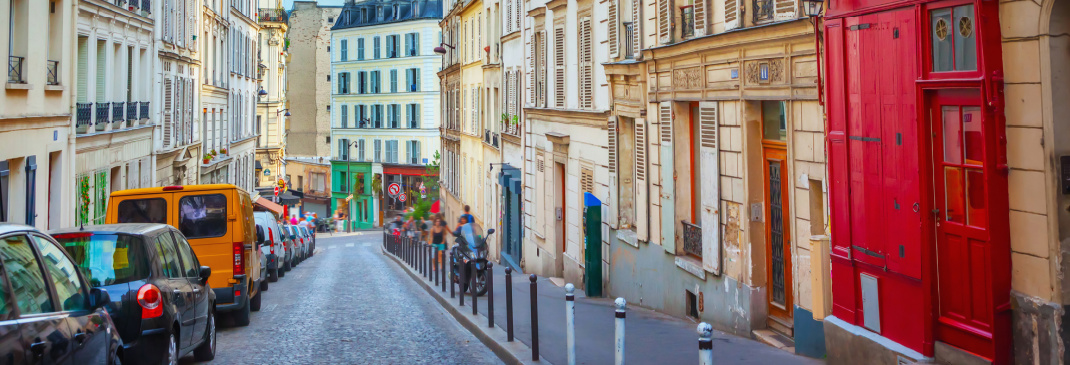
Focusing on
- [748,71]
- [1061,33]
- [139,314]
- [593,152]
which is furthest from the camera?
[593,152]

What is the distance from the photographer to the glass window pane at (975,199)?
21.6ft

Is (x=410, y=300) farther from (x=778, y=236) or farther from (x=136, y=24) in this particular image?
(x=136, y=24)

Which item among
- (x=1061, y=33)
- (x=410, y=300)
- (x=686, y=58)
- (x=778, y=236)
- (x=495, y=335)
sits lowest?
(x=410, y=300)

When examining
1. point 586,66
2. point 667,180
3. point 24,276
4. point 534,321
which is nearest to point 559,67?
point 586,66

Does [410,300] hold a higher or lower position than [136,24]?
lower

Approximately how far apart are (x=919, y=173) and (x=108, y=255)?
648 cm

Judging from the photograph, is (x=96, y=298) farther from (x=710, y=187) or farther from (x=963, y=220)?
(x=710, y=187)

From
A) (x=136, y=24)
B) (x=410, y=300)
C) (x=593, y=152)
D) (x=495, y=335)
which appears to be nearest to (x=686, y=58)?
(x=495, y=335)

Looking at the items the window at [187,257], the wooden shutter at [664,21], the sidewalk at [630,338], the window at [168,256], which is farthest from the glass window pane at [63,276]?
the wooden shutter at [664,21]

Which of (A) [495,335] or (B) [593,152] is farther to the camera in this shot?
(B) [593,152]

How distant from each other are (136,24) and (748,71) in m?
19.0

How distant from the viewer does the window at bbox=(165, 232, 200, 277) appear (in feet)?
33.4

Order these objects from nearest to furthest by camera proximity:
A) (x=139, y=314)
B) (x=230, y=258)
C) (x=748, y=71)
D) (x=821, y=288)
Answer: (x=139, y=314) → (x=821, y=288) → (x=748, y=71) → (x=230, y=258)

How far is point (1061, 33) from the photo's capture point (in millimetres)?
5891
